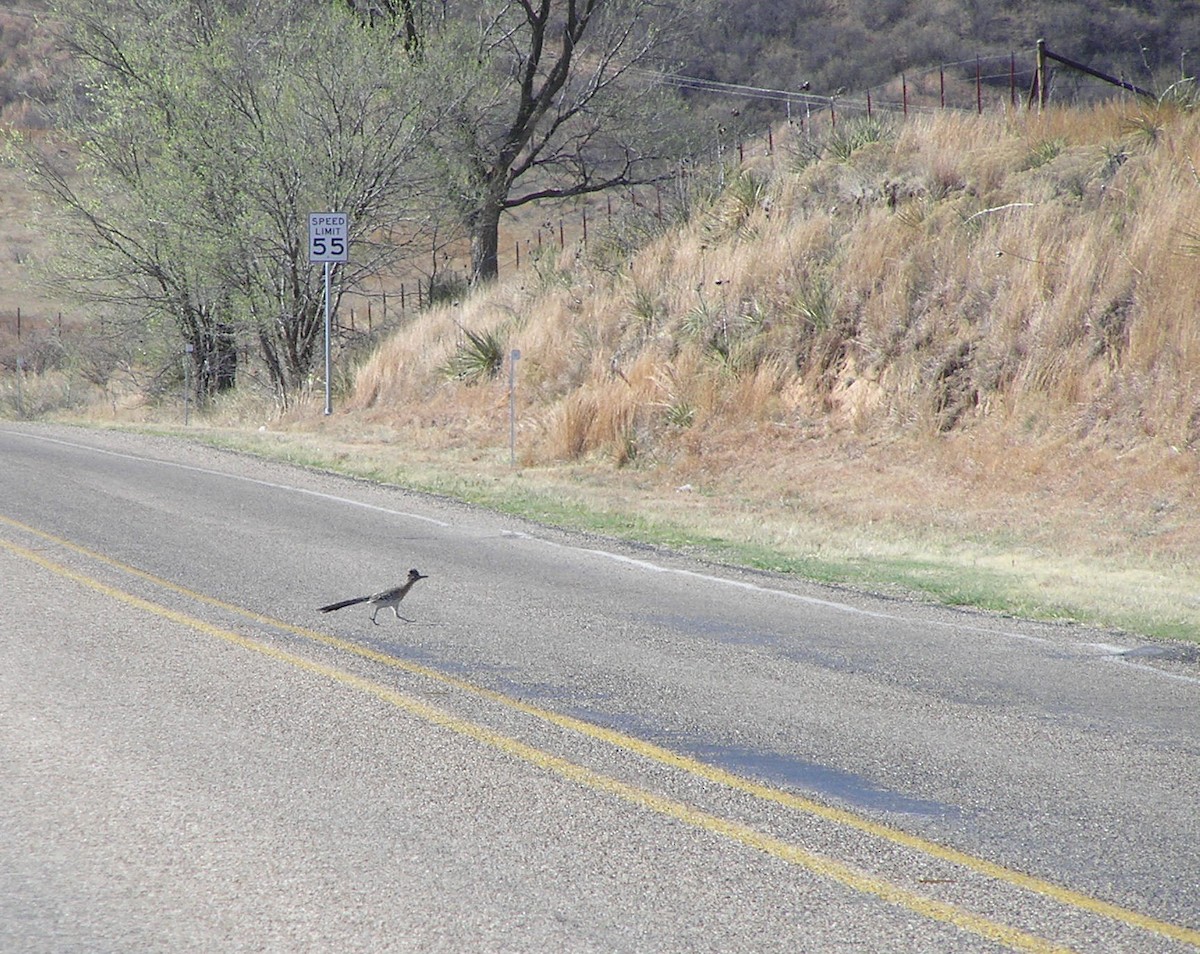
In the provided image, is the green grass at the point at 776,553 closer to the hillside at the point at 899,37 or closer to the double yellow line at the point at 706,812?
the double yellow line at the point at 706,812

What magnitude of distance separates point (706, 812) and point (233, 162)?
25.3 m

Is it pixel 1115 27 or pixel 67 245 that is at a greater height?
pixel 1115 27

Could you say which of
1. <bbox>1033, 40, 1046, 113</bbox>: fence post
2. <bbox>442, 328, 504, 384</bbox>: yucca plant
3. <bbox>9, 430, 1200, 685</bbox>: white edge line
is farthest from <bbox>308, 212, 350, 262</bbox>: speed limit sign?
<bbox>1033, 40, 1046, 113</bbox>: fence post

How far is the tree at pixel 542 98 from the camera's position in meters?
30.6

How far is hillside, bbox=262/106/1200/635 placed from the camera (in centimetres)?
1323

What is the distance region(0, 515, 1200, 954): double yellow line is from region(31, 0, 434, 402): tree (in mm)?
20544

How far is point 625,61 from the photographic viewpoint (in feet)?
106

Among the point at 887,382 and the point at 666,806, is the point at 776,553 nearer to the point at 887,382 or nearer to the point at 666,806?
the point at 887,382

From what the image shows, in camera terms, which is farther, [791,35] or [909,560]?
[791,35]

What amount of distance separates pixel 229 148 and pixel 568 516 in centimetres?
1656

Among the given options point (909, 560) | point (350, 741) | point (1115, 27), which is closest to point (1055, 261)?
point (909, 560)

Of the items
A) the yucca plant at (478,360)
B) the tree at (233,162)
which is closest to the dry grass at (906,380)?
the yucca plant at (478,360)

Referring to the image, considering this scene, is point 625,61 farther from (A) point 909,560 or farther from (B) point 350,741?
(B) point 350,741

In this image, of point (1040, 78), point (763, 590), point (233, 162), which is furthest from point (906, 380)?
point (233, 162)
